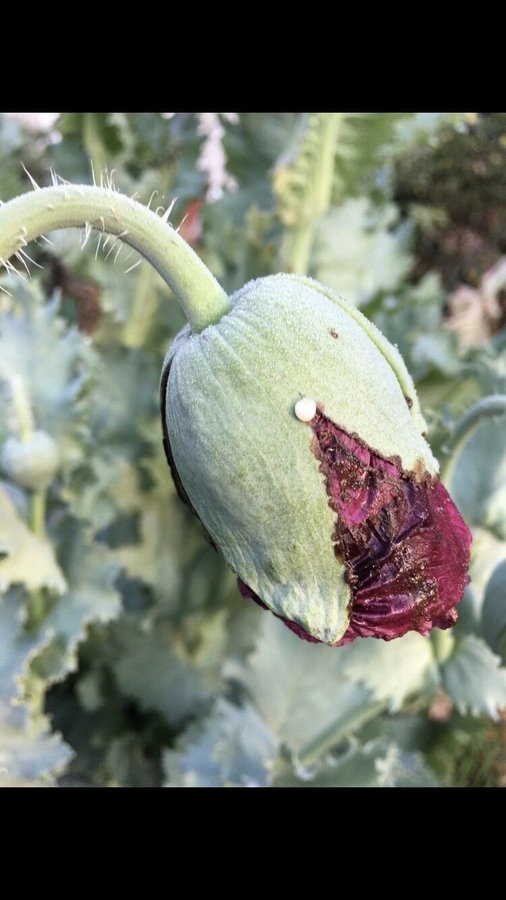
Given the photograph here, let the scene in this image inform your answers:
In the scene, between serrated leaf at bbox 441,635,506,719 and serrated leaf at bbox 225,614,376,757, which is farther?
serrated leaf at bbox 225,614,376,757

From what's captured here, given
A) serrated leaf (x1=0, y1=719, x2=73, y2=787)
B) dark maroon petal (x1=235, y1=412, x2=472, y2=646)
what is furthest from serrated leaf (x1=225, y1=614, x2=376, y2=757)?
dark maroon petal (x1=235, y1=412, x2=472, y2=646)

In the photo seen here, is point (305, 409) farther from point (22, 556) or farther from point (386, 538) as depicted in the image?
point (22, 556)

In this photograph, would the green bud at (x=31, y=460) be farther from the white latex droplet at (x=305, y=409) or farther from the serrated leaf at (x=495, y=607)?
the white latex droplet at (x=305, y=409)

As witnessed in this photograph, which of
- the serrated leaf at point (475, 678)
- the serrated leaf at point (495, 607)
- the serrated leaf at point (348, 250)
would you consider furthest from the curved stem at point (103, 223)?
the serrated leaf at point (348, 250)

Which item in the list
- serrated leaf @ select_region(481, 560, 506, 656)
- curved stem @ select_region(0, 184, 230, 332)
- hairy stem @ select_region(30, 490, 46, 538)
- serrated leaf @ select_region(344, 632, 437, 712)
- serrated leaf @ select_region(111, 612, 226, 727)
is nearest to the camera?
curved stem @ select_region(0, 184, 230, 332)

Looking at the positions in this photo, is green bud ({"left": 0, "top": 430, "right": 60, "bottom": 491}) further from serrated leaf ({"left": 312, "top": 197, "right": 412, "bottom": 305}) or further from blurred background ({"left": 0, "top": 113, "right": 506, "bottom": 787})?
serrated leaf ({"left": 312, "top": 197, "right": 412, "bottom": 305})

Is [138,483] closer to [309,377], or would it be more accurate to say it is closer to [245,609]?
[245,609]

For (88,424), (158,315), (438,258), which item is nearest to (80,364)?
(88,424)
